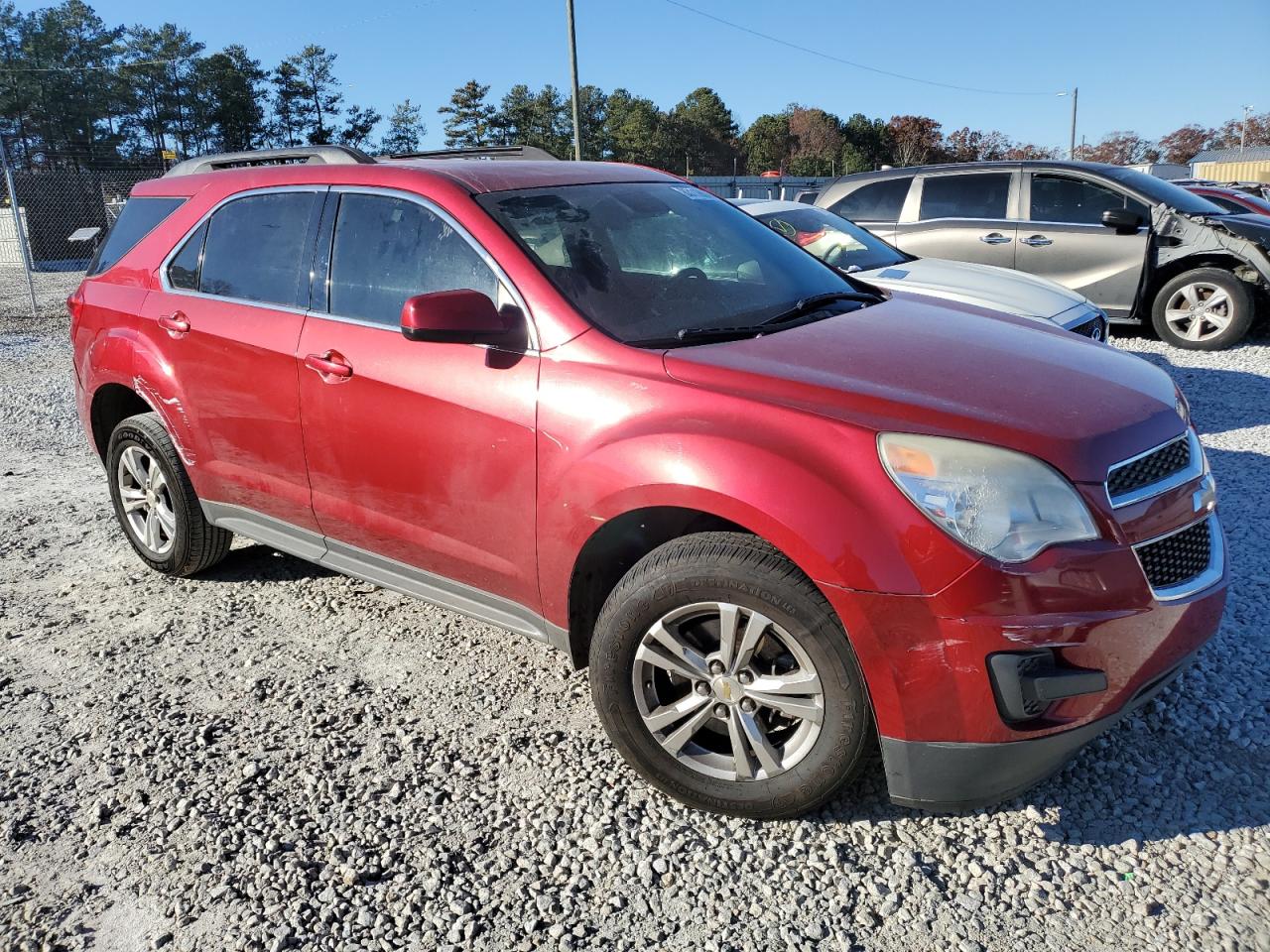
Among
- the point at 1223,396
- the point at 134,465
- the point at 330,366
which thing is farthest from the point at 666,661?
the point at 1223,396

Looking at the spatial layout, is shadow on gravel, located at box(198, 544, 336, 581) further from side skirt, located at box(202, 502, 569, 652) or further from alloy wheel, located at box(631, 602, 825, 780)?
alloy wheel, located at box(631, 602, 825, 780)

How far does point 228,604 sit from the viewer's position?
4270 millimetres

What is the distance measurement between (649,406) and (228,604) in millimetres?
2597

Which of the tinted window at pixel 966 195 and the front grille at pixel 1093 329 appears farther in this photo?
the tinted window at pixel 966 195

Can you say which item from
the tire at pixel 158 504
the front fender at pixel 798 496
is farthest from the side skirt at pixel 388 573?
the front fender at pixel 798 496

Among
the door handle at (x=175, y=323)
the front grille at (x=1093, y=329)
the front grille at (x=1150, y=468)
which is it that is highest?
the door handle at (x=175, y=323)

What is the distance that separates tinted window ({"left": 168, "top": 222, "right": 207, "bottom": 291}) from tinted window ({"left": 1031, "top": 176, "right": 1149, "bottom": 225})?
25.8 feet

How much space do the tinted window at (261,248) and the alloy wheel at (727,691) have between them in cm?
199

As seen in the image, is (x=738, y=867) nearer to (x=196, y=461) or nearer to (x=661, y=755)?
(x=661, y=755)

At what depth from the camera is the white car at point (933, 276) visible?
243 inches

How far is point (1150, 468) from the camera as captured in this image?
Answer: 8.20ft

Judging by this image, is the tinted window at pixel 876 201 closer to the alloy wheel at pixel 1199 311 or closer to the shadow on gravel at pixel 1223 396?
the alloy wheel at pixel 1199 311

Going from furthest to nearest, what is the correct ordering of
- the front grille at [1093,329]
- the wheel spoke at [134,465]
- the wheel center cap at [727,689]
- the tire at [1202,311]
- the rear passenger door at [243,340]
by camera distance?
the tire at [1202,311], the front grille at [1093,329], the wheel spoke at [134,465], the rear passenger door at [243,340], the wheel center cap at [727,689]

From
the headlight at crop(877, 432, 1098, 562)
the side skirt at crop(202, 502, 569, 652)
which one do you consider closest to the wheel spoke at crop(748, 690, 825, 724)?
the headlight at crop(877, 432, 1098, 562)
